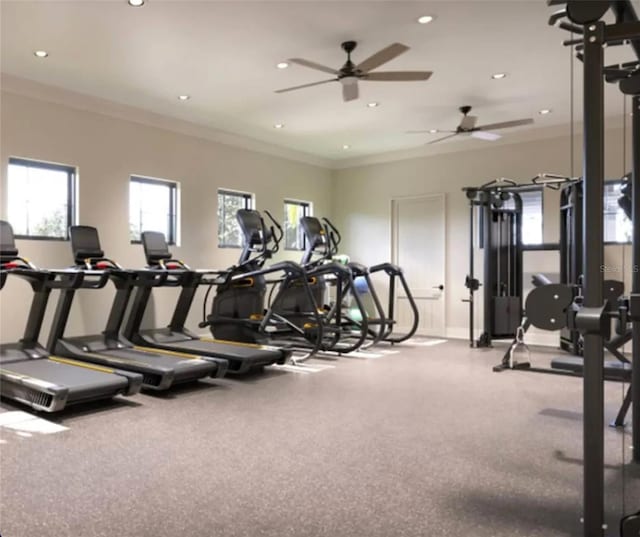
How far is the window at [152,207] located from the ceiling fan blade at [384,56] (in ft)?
12.5

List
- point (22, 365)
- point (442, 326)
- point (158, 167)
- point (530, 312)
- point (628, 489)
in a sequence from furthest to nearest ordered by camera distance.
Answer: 1. point (442, 326)
2. point (158, 167)
3. point (22, 365)
4. point (628, 489)
5. point (530, 312)

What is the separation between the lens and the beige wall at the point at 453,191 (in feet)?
25.2

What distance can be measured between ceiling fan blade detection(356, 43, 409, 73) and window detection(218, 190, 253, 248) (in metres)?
4.09

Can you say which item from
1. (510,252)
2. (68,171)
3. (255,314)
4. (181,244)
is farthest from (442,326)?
(68,171)

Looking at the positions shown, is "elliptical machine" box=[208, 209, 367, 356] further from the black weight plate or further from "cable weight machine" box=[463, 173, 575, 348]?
the black weight plate

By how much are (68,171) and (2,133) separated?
854mm

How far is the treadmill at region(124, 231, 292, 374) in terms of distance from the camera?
17.1 ft

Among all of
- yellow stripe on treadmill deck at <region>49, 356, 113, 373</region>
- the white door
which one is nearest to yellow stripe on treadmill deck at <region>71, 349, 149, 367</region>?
yellow stripe on treadmill deck at <region>49, 356, 113, 373</region>

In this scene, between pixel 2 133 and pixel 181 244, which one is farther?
pixel 181 244

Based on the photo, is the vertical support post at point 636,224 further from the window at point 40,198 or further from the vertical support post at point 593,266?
the window at point 40,198

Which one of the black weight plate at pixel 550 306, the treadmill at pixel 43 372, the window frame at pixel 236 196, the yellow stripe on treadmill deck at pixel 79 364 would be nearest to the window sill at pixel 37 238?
the treadmill at pixel 43 372

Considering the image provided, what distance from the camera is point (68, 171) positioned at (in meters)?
6.37

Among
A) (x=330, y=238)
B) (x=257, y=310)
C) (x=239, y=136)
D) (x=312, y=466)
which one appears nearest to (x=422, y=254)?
(x=330, y=238)

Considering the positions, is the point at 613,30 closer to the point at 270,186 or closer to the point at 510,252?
the point at 510,252
